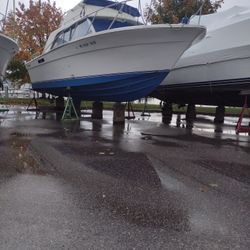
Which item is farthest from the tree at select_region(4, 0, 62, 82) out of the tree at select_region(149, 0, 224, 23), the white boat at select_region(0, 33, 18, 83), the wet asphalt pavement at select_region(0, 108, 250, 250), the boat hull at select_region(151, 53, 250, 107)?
the wet asphalt pavement at select_region(0, 108, 250, 250)

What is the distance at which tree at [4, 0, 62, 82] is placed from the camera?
26984 mm

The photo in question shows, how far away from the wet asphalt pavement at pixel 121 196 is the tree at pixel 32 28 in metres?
19.8

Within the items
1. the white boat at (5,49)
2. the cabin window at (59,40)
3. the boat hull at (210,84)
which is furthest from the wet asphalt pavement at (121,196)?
the cabin window at (59,40)

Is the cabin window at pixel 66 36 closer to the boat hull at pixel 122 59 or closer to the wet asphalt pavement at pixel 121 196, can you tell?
the boat hull at pixel 122 59

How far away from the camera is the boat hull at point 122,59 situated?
10.9 m

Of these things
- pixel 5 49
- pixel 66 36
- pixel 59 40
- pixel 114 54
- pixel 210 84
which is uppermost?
pixel 66 36

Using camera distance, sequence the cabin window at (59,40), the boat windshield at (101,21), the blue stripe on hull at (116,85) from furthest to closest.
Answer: the cabin window at (59,40)
the boat windshield at (101,21)
the blue stripe on hull at (116,85)

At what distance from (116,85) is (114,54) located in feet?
3.13

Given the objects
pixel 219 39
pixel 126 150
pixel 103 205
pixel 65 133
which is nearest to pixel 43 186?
pixel 103 205

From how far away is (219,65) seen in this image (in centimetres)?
1212

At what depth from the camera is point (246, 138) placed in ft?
34.3

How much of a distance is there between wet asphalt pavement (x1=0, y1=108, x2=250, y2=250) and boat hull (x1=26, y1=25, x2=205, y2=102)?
3.60m

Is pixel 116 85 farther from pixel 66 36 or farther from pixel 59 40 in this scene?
pixel 59 40

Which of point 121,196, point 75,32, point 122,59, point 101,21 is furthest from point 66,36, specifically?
point 121,196
